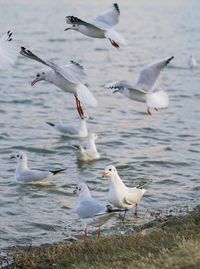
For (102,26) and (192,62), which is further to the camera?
(192,62)

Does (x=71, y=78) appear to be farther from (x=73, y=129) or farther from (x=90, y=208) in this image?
(x=73, y=129)

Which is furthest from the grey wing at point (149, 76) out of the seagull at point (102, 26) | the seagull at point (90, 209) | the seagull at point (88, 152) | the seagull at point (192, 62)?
the seagull at point (192, 62)

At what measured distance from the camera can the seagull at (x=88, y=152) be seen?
16500 millimetres

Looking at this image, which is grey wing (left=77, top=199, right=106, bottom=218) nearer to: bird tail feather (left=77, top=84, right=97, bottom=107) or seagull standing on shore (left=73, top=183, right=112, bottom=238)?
seagull standing on shore (left=73, top=183, right=112, bottom=238)

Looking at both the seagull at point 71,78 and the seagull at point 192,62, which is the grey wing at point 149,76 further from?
the seagull at point 192,62

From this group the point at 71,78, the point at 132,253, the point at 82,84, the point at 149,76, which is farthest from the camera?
the point at 149,76

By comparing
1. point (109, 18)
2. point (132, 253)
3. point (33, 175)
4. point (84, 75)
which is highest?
point (109, 18)

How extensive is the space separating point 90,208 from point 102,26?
2.95m

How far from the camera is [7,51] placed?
9750 millimetres

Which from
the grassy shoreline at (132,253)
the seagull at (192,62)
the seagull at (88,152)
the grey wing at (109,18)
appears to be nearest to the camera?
the grassy shoreline at (132,253)

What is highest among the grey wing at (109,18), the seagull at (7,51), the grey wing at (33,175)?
the grey wing at (109,18)

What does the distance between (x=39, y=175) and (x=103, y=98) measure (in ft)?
33.6

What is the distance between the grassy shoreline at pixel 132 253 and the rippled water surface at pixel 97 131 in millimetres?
2015

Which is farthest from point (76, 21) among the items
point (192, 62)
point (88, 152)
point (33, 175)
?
point (192, 62)
